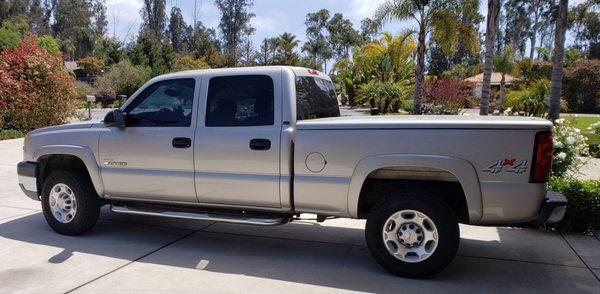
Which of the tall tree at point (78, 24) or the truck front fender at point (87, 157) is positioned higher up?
the tall tree at point (78, 24)

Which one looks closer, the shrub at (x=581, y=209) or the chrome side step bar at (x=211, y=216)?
the chrome side step bar at (x=211, y=216)

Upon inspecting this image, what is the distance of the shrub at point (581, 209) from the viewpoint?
575 cm

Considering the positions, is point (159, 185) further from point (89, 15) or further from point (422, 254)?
point (89, 15)

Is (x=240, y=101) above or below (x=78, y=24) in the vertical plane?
below

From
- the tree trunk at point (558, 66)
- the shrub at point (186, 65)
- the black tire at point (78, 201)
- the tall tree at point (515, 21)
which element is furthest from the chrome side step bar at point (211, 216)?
the tall tree at point (515, 21)

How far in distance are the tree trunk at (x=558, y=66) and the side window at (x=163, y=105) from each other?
11.5 meters

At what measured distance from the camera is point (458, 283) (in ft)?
14.1

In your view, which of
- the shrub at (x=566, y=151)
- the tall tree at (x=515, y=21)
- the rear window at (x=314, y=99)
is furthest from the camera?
the tall tree at (x=515, y=21)

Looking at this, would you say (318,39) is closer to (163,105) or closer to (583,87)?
(583,87)

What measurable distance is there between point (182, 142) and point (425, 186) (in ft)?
8.06

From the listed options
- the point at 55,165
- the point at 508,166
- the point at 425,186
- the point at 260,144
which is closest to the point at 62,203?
the point at 55,165

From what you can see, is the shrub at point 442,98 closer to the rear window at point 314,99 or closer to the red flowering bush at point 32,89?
the red flowering bush at point 32,89

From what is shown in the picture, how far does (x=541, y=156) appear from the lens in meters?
3.93

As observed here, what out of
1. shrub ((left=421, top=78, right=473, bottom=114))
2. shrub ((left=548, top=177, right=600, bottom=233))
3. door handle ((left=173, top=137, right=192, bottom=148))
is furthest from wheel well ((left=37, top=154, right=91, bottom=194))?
shrub ((left=421, top=78, right=473, bottom=114))
